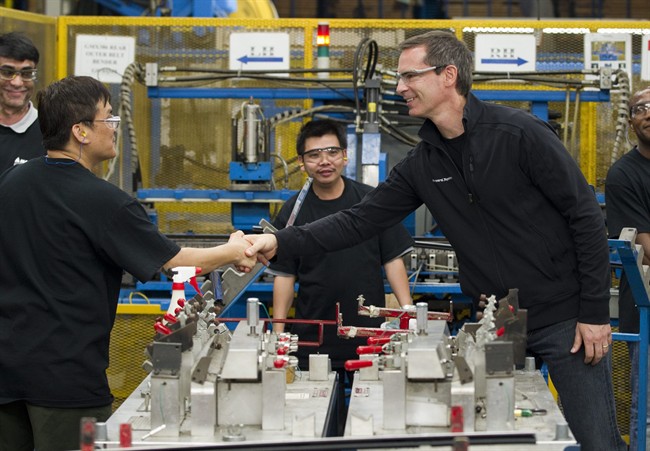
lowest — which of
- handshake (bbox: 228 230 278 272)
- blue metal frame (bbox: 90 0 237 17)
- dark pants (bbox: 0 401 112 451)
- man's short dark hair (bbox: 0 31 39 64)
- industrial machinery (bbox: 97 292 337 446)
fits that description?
dark pants (bbox: 0 401 112 451)

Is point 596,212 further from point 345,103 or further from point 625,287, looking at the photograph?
point 345,103

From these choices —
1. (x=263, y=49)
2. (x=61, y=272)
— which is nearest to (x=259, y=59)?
(x=263, y=49)

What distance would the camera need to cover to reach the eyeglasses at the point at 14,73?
16.3 ft

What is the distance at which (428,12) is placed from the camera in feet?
45.1

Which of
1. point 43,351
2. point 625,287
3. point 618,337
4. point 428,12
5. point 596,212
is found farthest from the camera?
point 428,12

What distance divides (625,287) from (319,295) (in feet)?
4.66

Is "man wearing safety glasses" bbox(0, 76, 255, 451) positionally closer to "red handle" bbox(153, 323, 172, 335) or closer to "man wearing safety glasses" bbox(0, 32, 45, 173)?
"red handle" bbox(153, 323, 172, 335)

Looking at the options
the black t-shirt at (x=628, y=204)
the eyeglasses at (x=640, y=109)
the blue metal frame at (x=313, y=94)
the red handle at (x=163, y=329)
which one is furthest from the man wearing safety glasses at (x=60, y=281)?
the blue metal frame at (x=313, y=94)

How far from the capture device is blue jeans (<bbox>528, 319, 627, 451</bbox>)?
11.5ft

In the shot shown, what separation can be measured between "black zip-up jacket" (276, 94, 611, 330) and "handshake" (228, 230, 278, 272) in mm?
642

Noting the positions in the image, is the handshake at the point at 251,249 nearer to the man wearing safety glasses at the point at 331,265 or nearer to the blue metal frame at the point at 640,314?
the man wearing safety glasses at the point at 331,265

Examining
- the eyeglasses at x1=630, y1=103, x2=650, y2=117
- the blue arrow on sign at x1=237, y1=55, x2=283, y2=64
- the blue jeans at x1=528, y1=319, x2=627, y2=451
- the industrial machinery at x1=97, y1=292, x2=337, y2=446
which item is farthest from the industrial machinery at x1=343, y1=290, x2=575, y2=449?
the blue arrow on sign at x1=237, y1=55, x2=283, y2=64

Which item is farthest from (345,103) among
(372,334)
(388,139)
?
(372,334)

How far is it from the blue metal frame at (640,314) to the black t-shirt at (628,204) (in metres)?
0.32
